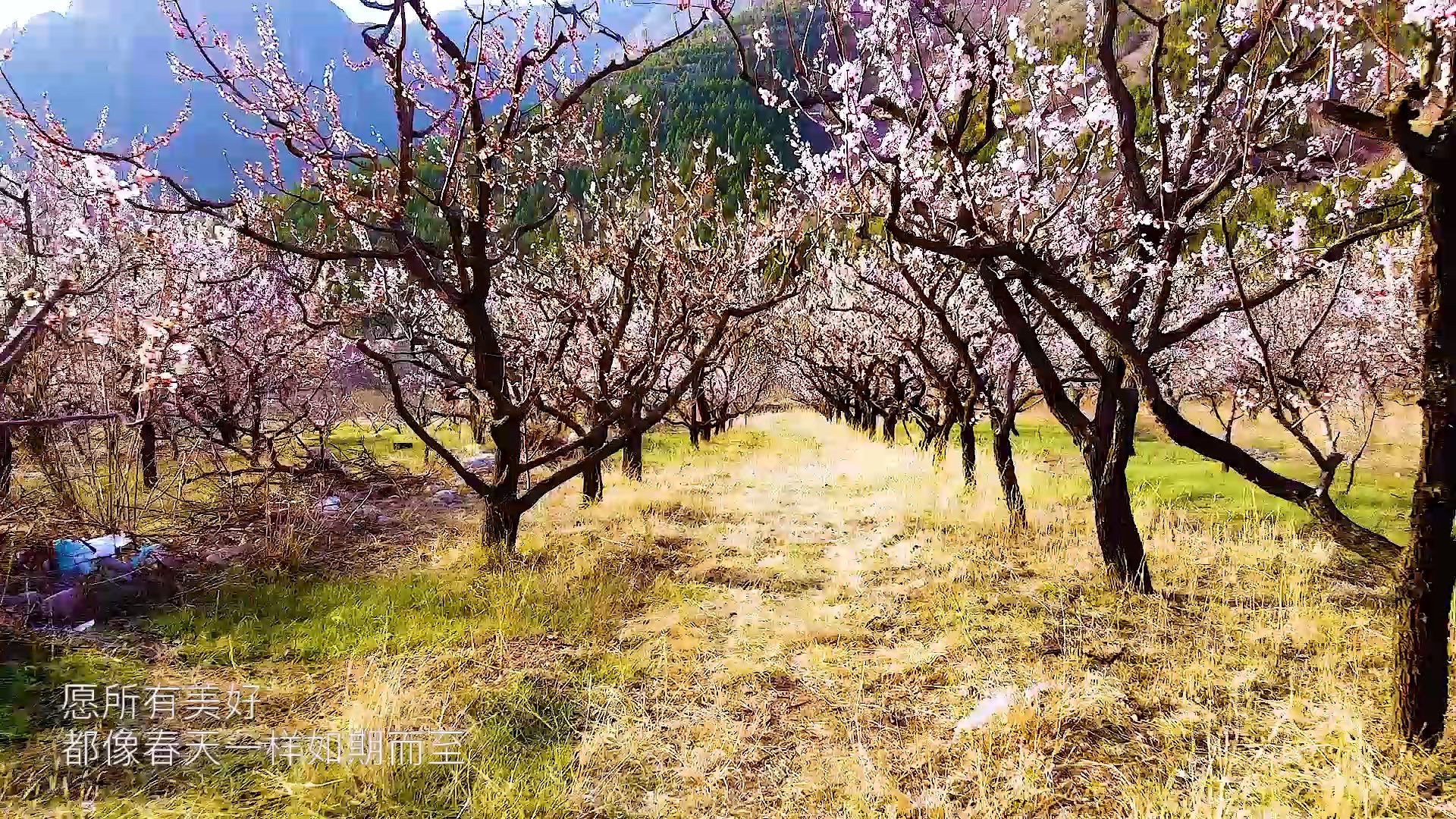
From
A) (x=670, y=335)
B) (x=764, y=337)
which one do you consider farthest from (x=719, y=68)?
(x=670, y=335)

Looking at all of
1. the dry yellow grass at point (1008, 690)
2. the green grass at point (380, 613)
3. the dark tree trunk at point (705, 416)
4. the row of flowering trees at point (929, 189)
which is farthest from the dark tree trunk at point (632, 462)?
the dark tree trunk at point (705, 416)

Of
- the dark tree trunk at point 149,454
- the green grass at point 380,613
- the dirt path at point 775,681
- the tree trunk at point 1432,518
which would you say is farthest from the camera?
the dark tree trunk at point 149,454

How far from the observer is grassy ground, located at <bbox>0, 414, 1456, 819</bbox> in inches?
122

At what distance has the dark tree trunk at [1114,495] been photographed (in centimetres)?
559

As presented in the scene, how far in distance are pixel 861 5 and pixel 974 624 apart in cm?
531

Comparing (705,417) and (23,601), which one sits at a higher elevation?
(705,417)

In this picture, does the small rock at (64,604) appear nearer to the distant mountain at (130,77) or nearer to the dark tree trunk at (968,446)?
the dark tree trunk at (968,446)

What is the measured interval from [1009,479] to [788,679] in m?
5.07

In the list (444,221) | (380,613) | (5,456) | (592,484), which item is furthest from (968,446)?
(5,456)

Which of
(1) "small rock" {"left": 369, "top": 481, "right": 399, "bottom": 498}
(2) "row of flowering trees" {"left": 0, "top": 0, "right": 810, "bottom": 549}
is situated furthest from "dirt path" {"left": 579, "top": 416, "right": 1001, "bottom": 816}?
(1) "small rock" {"left": 369, "top": 481, "right": 399, "bottom": 498}

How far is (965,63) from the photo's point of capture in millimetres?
4918

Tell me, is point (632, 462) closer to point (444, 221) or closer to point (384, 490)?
point (384, 490)

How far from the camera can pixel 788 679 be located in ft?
14.6

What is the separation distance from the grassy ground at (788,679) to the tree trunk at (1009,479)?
0.83 feet
